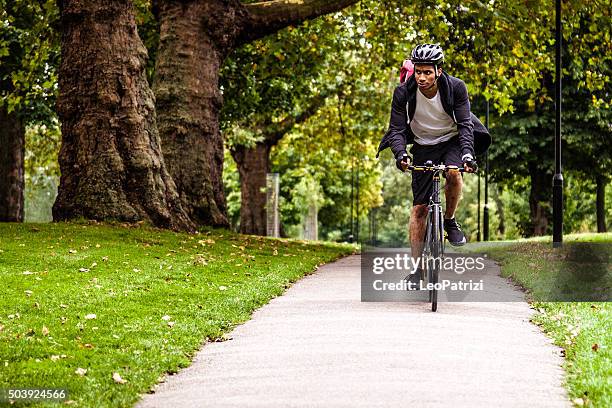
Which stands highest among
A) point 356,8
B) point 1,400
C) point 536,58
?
point 356,8

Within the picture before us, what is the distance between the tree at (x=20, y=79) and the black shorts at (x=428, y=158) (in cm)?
1290

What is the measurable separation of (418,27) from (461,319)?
44.5 ft

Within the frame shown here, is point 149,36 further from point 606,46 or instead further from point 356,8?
point 606,46

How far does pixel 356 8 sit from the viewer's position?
83.4ft

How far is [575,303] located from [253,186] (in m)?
25.1

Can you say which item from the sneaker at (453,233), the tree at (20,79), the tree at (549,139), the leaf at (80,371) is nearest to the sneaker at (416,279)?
the sneaker at (453,233)

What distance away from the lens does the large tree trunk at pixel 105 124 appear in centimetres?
1589

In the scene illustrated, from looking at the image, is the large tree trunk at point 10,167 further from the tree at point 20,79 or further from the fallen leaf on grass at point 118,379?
the fallen leaf on grass at point 118,379

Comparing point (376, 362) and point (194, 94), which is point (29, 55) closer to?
point (194, 94)

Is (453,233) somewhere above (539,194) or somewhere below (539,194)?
below

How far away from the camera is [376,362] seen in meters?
6.56

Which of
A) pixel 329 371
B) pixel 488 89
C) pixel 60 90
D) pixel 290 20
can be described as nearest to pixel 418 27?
pixel 488 89

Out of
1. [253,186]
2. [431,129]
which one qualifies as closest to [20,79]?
[253,186]

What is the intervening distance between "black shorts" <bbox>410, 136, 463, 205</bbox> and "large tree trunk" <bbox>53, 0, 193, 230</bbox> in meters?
7.59
